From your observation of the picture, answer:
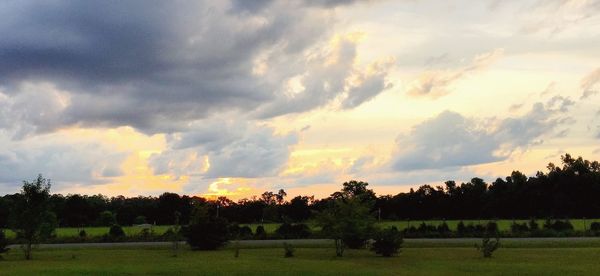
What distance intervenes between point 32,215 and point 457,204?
93.5 m

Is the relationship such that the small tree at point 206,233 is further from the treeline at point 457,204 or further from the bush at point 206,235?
the treeline at point 457,204

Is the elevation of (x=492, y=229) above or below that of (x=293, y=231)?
below

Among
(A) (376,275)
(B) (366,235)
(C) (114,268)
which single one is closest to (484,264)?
(A) (376,275)

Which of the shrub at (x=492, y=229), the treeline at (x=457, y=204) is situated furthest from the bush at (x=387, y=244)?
the treeline at (x=457, y=204)

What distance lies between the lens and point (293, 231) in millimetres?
61969

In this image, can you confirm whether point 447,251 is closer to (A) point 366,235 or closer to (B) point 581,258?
(A) point 366,235

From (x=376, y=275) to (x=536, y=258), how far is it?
12.3 m

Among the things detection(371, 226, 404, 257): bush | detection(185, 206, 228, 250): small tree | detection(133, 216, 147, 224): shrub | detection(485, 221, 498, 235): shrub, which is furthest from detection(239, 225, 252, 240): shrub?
detection(133, 216, 147, 224): shrub

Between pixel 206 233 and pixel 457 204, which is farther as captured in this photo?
pixel 457 204

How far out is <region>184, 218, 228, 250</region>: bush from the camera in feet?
159

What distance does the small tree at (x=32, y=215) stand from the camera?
137ft

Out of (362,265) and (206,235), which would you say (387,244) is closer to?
(362,265)

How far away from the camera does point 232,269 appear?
2919cm

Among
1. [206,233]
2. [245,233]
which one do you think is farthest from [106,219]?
[206,233]
